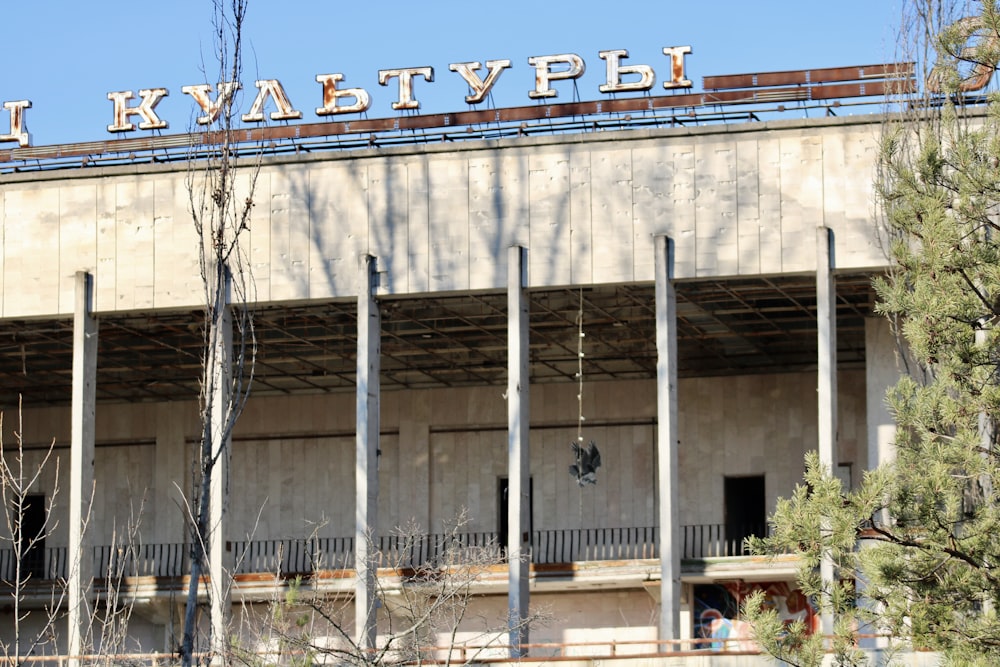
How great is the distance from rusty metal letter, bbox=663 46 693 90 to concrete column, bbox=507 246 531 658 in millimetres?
4871

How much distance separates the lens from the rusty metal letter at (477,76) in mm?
37219

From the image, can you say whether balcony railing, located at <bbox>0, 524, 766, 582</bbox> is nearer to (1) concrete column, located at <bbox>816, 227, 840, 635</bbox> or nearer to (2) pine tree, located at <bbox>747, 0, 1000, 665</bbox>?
(1) concrete column, located at <bbox>816, 227, 840, 635</bbox>

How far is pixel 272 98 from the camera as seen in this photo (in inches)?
1517

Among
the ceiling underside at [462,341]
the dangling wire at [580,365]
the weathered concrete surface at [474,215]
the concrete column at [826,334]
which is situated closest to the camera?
the concrete column at [826,334]

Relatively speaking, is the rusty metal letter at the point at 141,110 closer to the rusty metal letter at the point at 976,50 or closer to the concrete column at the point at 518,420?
the concrete column at the point at 518,420

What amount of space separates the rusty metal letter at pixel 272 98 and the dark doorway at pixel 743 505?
15.6m

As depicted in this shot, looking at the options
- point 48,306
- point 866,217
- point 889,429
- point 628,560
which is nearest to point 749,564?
point 628,560

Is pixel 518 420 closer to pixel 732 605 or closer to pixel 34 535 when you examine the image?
pixel 732 605

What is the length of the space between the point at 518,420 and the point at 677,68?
326 inches

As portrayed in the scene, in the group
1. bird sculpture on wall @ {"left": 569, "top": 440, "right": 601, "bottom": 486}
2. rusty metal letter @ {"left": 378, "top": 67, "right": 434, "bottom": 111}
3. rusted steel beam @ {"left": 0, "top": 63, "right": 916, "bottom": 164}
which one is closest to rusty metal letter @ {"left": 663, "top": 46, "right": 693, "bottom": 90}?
rusted steel beam @ {"left": 0, "top": 63, "right": 916, "bottom": 164}

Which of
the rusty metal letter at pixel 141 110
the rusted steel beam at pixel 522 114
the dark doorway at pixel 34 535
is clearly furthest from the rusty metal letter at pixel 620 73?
the dark doorway at pixel 34 535

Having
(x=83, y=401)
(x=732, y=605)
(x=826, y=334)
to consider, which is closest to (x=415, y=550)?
(x=732, y=605)

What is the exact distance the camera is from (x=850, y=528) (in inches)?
768

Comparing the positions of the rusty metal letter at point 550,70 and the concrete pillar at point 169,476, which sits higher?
the rusty metal letter at point 550,70
